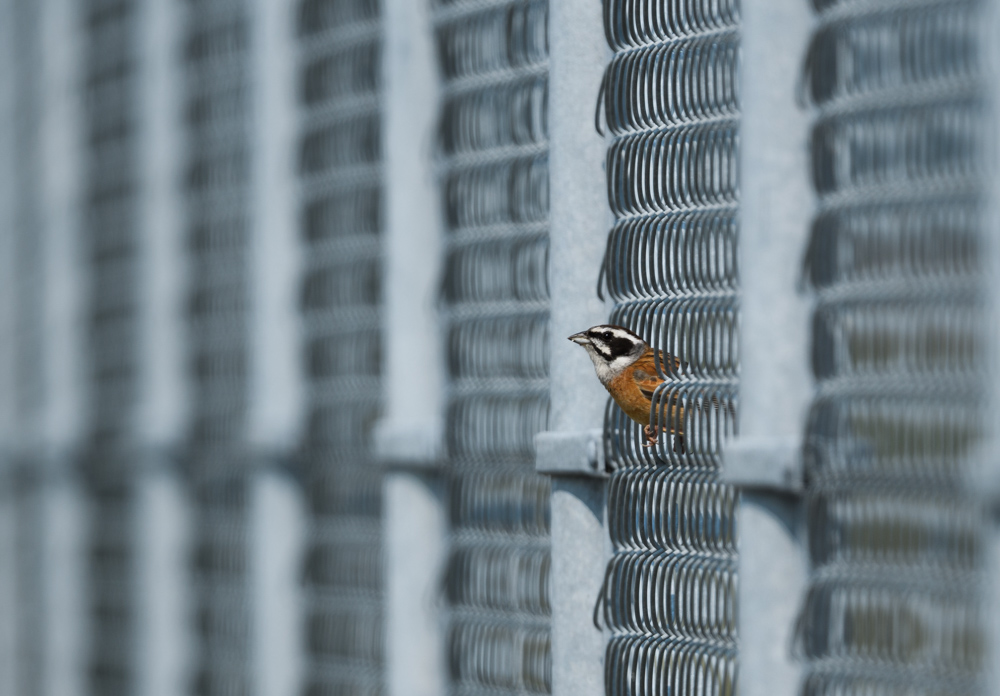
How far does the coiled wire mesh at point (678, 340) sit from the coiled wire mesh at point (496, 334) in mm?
852

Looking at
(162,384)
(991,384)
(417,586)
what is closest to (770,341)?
(991,384)

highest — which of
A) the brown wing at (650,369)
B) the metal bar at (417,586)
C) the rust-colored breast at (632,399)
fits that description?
the brown wing at (650,369)

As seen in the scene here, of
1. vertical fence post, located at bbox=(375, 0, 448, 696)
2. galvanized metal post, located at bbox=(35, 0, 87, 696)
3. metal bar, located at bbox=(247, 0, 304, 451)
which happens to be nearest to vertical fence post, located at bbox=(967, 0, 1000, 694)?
vertical fence post, located at bbox=(375, 0, 448, 696)

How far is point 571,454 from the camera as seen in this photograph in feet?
13.0

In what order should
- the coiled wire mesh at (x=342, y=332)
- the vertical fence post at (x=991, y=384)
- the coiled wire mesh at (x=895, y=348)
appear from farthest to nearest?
the coiled wire mesh at (x=342, y=332)
the coiled wire mesh at (x=895, y=348)
the vertical fence post at (x=991, y=384)

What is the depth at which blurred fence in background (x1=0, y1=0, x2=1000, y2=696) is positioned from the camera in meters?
3.31

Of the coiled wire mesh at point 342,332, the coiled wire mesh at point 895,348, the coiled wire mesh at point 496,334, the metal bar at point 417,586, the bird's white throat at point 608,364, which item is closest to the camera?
the coiled wire mesh at point 895,348

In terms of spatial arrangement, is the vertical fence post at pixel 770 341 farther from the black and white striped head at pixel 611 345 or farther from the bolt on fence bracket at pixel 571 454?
the bolt on fence bracket at pixel 571 454

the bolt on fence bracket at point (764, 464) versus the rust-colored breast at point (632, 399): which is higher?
the rust-colored breast at point (632, 399)

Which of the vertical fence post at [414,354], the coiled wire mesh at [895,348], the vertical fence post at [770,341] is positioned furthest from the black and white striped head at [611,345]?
the vertical fence post at [414,354]

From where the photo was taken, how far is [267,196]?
6.67 metres

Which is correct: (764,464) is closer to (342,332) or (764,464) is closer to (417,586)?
(417,586)

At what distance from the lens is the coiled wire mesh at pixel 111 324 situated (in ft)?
27.7

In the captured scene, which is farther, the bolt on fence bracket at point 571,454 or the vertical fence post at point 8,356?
the vertical fence post at point 8,356
